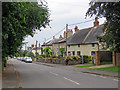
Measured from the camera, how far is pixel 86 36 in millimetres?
49219

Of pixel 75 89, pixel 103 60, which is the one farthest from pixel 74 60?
pixel 75 89

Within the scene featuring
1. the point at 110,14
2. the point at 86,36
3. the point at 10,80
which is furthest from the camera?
the point at 86,36

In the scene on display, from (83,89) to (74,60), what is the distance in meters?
26.6

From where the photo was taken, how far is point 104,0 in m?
18.8

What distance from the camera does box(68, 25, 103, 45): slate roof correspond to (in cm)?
4603

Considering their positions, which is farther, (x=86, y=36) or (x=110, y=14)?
(x=86, y=36)

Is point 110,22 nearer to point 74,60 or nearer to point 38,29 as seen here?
point 38,29

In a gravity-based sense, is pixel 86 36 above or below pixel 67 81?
above

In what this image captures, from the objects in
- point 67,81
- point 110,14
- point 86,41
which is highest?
point 110,14

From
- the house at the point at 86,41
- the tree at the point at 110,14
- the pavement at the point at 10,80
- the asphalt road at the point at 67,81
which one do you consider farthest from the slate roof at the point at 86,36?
the pavement at the point at 10,80

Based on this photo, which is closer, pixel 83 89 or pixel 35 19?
pixel 83 89

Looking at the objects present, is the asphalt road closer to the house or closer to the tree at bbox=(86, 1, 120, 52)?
the tree at bbox=(86, 1, 120, 52)

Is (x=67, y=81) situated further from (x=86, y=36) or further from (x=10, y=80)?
(x=86, y=36)

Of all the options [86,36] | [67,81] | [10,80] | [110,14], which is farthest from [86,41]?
[10,80]
